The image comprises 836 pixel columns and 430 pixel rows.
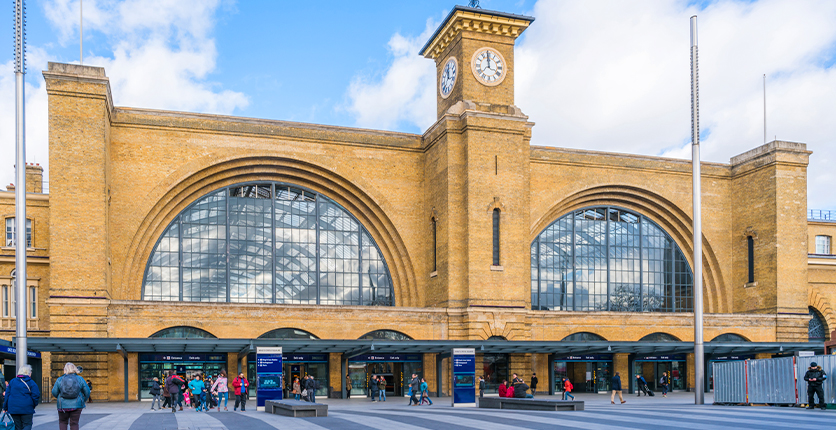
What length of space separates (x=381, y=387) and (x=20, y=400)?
2206 centimetres

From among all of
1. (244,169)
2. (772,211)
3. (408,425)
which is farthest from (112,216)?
(772,211)

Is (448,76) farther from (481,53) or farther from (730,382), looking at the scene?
(730,382)

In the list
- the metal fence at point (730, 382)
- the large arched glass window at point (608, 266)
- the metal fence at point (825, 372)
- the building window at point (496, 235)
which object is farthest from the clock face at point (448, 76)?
the metal fence at point (825, 372)

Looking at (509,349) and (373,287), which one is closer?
(509,349)

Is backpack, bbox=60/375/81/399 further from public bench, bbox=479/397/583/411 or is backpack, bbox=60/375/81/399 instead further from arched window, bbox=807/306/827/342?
arched window, bbox=807/306/827/342

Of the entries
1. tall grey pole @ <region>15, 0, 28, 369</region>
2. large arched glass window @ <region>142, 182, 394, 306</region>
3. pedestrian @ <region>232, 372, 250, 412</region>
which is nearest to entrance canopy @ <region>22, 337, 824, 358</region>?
pedestrian @ <region>232, 372, 250, 412</region>

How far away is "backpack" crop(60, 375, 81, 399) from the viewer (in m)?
11.8

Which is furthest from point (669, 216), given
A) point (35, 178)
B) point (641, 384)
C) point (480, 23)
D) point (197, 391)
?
point (35, 178)

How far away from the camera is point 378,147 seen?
3888 cm

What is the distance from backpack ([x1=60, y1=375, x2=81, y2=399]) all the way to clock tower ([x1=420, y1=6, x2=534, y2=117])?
27.7 metres

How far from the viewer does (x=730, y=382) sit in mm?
23234

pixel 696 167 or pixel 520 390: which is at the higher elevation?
pixel 696 167

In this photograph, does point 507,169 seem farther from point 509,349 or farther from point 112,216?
point 112,216

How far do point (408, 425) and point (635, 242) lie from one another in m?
29.9
